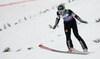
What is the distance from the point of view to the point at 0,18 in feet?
44.2

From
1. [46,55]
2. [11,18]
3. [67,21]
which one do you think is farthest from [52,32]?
[11,18]

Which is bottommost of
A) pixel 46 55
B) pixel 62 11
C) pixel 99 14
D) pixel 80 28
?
pixel 46 55

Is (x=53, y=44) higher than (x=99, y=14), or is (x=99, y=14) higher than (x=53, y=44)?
(x=99, y=14)

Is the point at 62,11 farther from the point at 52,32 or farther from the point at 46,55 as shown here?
the point at 52,32

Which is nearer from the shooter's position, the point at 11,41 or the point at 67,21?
the point at 67,21

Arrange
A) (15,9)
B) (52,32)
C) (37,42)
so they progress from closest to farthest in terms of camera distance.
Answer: (37,42) → (52,32) → (15,9)

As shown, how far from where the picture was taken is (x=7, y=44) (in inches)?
308

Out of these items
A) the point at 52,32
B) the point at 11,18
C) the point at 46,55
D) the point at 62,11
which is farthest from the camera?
the point at 11,18

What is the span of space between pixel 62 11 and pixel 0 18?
10.1m

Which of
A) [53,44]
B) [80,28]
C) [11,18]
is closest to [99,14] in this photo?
[80,28]

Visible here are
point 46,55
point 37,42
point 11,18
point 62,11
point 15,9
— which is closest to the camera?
point 62,11

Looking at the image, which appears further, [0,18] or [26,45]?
[0,18]

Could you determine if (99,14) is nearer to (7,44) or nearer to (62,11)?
(62,11)

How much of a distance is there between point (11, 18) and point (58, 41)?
7.47 meters
